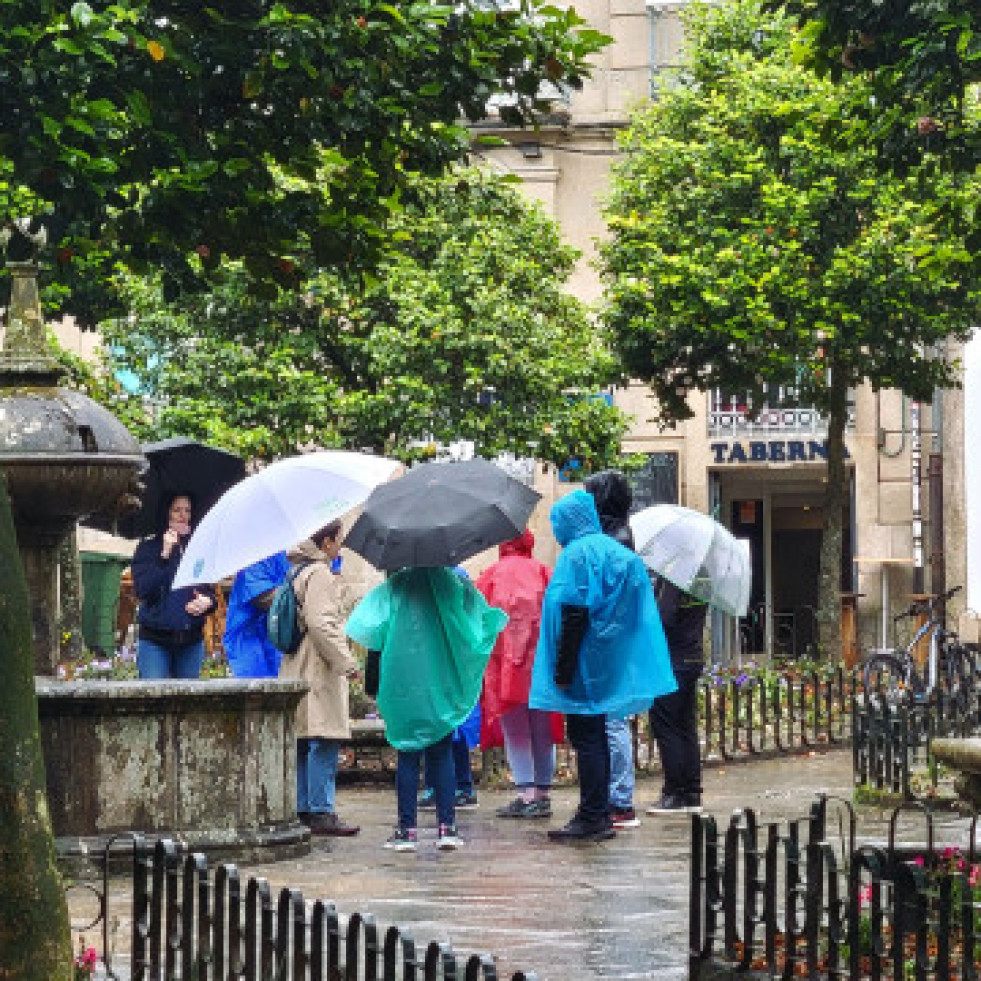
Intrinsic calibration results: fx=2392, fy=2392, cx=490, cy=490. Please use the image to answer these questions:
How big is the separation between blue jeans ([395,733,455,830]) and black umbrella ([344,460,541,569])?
3.15 ft

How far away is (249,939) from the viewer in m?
7.15

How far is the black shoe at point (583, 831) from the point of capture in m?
12.6

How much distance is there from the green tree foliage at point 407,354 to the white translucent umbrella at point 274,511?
A: 12985 millimetres

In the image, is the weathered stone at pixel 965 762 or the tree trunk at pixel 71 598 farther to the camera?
the tree trunk at pixel 71 598

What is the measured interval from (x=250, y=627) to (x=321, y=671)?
858 millimetres

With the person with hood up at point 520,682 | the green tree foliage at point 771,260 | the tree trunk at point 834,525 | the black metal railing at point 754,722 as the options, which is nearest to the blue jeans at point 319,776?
the person with hood up at point 520,682

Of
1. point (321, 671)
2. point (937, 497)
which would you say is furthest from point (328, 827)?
point (937, 497)

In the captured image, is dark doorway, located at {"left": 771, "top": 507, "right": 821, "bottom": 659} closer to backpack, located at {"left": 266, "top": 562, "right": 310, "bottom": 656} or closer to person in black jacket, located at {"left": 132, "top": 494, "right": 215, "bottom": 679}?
person in black jacket, located at {"left": 132, "top": 494, "right": 215, "bottom": 679}

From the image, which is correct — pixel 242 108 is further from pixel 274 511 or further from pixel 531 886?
pixel 531 886

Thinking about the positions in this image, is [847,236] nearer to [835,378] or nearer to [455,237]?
[835,378]

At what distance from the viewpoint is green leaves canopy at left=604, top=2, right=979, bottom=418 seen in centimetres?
2819

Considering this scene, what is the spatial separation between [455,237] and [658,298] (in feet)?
9.56

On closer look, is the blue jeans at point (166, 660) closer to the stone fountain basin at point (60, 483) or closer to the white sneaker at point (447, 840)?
the stone fountain basin at point (60, 483)

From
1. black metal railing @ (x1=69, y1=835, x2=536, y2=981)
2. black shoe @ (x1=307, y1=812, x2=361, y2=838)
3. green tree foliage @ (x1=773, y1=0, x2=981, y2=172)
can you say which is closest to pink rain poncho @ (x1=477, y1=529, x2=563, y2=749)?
black shoe @ (x1=307, y1=812, x2=361, y2=838)
